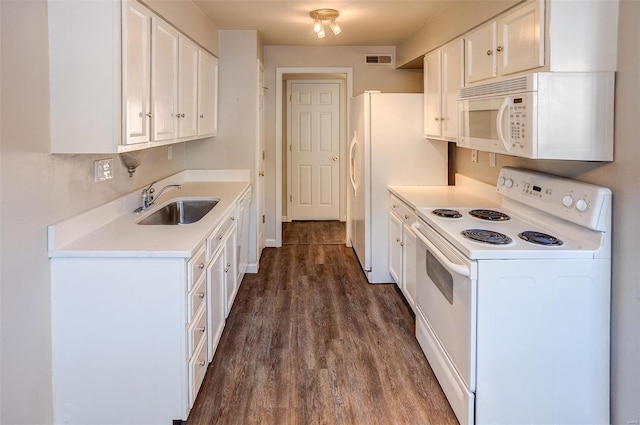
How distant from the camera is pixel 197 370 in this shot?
2.34m

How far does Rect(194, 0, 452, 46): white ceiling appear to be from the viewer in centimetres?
359

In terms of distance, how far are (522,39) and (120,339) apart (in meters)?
2.26

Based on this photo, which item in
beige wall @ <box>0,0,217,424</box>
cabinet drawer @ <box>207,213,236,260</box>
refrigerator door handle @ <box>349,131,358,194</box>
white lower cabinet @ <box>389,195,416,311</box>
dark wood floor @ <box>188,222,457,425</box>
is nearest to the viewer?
beige wall @ <box>0,0,217,424</box>

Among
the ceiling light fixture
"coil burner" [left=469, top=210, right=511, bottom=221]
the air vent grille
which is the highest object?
the ceiling light fixture

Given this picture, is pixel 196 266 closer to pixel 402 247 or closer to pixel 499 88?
pixel 499 88

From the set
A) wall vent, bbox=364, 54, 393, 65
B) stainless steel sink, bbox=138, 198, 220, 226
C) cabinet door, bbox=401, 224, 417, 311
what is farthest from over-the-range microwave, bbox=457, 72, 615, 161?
wall vent, bbox=364, 54, 393, 65

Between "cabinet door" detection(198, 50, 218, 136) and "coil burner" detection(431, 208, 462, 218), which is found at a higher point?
"cabinet door" detection(198, 50, 218, 136)

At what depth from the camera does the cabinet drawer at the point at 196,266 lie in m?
2.16

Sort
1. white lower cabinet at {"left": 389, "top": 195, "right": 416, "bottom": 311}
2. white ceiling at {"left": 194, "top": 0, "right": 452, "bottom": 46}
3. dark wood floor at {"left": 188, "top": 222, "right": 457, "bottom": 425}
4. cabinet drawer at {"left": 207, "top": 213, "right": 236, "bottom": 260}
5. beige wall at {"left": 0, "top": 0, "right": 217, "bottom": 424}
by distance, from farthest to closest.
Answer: white ceiling at {"left": 194, "top": 0, "right": 452, "bottom": 46} < white lower cabinet at {"left": 389, "top": 195, "right": 416, "bottom": 311} < cabinet drawer at {"left": 207, "top": 213, "right": 236, "bottom": 260} < dark wood floor at {"left": 188, "top": 222, "right": 457, "bottom": 425} < beige wall at {"left": 0, "top": 0, "right": 217, "bottom": 424}

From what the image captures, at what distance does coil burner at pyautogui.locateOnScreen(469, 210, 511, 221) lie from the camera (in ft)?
8.86

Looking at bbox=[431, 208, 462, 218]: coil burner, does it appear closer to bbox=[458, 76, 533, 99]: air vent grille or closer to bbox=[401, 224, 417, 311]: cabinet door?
bbox=[401, 224, 417, 311]: cabinet door

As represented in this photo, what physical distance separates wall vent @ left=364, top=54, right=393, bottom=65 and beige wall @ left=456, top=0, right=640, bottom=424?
3.50 m

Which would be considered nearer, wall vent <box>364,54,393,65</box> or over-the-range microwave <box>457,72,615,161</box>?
over-the-range microwave <box>457,72,615,161</box>

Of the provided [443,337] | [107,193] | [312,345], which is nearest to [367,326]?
[312,345]
